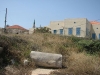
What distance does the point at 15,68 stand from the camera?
23.4 ft

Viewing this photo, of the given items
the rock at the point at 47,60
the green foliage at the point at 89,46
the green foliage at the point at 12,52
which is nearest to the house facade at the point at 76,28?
the green foliage at the point at 89,46

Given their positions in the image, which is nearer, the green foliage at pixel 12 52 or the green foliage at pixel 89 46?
the green foliage at pixel 12 52

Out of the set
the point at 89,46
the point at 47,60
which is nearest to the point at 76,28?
the point at 89,46

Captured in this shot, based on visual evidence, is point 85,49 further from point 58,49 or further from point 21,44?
point 21,44

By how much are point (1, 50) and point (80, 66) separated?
4.09m

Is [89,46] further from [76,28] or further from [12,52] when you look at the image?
[76,28]

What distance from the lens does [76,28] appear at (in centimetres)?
2788

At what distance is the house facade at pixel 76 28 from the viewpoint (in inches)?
1069

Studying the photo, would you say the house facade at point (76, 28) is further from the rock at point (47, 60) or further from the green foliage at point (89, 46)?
the rock at point (47, 60)

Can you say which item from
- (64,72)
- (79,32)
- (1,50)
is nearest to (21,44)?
(1,50)

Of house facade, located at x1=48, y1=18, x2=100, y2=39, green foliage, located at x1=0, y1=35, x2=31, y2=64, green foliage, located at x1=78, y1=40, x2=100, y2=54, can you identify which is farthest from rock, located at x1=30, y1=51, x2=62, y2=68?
house facade, located at x1=48, y1=18, x2=100, y2=39

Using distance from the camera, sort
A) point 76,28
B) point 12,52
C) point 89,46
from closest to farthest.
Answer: point 12,52 → point 89,46 → point 76,28

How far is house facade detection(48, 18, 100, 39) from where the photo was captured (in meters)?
27.2

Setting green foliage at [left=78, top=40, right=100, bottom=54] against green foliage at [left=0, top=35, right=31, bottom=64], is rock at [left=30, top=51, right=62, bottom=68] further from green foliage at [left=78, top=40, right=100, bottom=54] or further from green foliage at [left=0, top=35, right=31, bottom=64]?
green foliage at [left=78, top=40, right=100, bottom=54]
